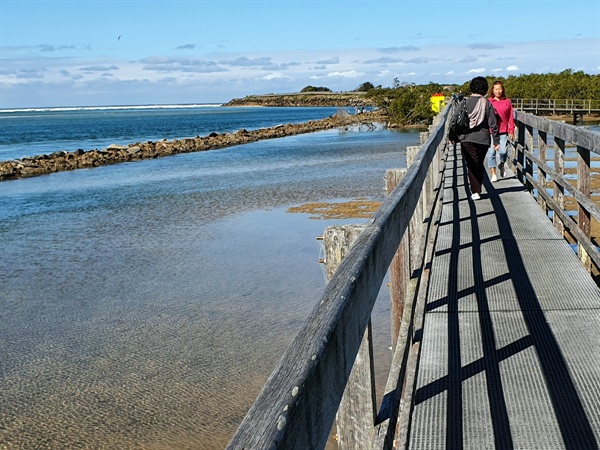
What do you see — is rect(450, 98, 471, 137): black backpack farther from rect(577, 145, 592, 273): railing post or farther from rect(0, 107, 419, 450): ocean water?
rect(577, 145, 592, 273): railing post

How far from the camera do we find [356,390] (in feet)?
8.87

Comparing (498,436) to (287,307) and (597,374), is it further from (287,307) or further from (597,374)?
(287,307)

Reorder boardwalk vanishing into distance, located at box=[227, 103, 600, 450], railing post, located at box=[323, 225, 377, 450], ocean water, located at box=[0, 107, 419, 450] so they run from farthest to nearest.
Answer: ocean water, located at box=[0, 107, 419, 450]
railing post, located at box=[323, 225, 377, 450]
boardwalk vanishing into distance, located at box=[227, 103, 600, 450]

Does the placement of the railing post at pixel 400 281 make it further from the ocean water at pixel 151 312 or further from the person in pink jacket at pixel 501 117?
the person in pink jacket at pixel 501 117

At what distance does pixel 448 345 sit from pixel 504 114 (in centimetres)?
892

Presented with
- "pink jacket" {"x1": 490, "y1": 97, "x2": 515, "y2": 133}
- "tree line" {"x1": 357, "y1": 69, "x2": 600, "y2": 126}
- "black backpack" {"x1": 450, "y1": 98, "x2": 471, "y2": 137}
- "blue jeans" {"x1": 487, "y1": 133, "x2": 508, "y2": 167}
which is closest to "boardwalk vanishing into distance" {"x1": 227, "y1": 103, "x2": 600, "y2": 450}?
"black backpack" {"x1": 450, "y1": 98, "x2": 471, "y2": 137}

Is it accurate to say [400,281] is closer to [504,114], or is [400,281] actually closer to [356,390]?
[356,390]

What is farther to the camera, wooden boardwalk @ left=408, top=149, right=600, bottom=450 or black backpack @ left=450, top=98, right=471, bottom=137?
black backpack @ left=450, top=98, right=471, bottom=137

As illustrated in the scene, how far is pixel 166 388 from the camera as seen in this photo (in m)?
7.51

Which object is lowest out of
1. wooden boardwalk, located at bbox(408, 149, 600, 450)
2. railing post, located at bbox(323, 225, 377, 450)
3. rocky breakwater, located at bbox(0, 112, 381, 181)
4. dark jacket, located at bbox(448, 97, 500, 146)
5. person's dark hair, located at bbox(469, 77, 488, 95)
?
rocky breakwater, located at bbox(0, 112, 381, 181)

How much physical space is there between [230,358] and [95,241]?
8.55 m

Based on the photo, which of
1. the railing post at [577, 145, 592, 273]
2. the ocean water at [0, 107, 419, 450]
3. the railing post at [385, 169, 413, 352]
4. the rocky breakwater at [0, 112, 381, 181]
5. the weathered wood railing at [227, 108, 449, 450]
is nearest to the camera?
the weathered wood railing at [227, 108, 449, 450]

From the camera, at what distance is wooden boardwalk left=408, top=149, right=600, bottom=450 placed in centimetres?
353

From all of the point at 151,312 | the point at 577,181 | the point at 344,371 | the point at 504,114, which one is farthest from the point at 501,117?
the point at 344,371
